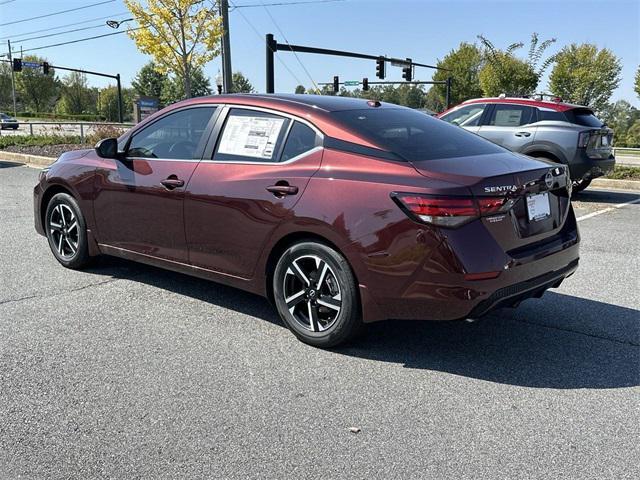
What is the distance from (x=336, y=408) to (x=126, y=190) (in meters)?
2.65

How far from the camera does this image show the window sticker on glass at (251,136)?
13.3ft

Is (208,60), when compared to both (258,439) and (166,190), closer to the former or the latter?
(166,190)

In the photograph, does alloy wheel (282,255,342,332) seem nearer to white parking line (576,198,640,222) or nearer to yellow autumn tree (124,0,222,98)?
white parking line (576,198,640,222)

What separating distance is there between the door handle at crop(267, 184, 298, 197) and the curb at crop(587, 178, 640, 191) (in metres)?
11.3

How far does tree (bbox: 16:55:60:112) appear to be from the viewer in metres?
83.4

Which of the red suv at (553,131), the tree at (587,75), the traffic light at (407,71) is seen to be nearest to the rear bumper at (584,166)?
the red suv at (553,131)

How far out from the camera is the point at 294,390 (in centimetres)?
326

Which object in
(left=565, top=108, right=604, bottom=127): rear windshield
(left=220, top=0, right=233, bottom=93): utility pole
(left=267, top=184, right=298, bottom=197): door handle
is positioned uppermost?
(left=220, top=0, right=233, bottom=93): utility pole

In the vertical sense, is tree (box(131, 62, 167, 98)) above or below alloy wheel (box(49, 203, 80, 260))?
above

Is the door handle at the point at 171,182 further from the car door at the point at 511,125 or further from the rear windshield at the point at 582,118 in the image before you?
the rear windshield at the point at 582,118

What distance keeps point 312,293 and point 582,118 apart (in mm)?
8470

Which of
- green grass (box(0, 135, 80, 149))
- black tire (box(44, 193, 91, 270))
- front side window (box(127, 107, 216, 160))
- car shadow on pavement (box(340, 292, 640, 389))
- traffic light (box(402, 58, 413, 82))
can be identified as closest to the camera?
car shadow on pavement (box(340, 292, 640, 389))

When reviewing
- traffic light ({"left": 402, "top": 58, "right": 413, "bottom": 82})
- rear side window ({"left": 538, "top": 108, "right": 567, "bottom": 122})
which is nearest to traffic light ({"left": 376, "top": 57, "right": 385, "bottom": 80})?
traffic light ({"left": 402, "top": 58, "right": 413, "bottom": 82})

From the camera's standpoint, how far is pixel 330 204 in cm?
358
